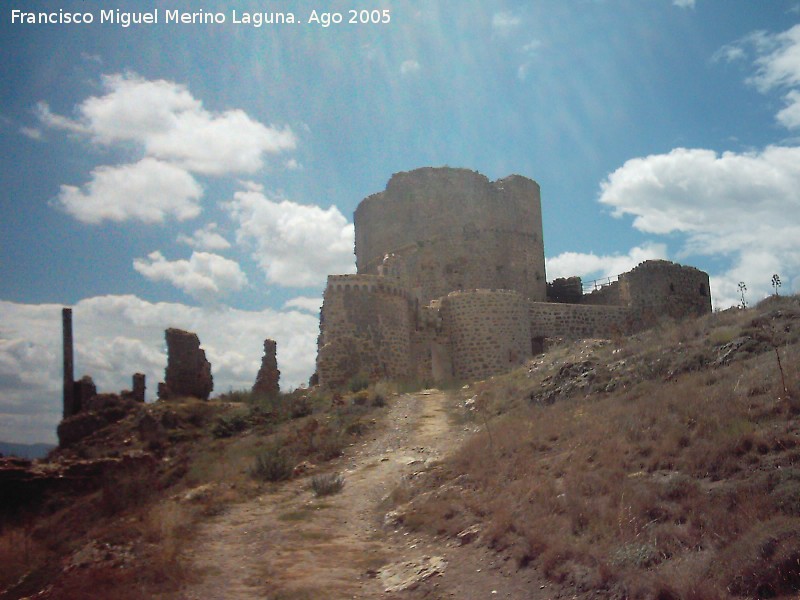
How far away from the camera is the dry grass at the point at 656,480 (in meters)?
5.68

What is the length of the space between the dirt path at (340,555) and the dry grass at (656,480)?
40 centimetres

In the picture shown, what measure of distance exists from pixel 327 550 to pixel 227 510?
115 inches

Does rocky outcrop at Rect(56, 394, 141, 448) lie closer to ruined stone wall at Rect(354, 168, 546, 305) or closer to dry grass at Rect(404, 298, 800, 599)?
dry grass at Rect(404, 298, 800, 599)

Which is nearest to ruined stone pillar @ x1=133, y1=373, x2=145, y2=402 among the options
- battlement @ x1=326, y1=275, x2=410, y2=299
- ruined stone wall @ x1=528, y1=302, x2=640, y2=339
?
battlement @ x1=326, y1=275, x2=410, y2=299

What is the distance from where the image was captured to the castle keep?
79.6 feet

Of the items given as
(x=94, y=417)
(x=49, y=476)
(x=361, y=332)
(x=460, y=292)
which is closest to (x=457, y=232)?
(x=460, y=292)

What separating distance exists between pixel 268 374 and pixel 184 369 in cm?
289

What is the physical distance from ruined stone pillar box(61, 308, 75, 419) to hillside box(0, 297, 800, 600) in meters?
10.7

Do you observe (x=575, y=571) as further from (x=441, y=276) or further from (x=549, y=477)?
Result: (x=441, y=276)

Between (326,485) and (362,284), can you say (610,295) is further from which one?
(326,485)

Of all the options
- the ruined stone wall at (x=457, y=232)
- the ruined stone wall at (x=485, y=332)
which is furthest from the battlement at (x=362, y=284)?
the ruined stone wall at (x=457, y=232)

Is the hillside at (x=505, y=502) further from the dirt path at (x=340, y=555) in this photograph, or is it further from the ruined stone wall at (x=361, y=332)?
the ruined stone wall at (x=361, y=332)

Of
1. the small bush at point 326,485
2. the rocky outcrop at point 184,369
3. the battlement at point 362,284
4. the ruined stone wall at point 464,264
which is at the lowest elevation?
the small bush at point 326,485

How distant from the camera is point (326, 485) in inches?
457
